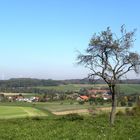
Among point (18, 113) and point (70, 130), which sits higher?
point (70, 130)

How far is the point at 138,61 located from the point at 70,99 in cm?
8390

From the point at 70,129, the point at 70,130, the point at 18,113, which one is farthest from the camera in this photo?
the point at 18,113

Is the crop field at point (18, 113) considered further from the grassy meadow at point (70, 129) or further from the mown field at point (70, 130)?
the mown field at point (70, 130)

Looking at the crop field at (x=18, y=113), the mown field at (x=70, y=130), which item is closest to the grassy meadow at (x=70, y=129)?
the mown field at (x=70, y=130)

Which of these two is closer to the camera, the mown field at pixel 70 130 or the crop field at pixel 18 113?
the mown field at pixel 70 130

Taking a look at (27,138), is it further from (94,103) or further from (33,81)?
(33,81)

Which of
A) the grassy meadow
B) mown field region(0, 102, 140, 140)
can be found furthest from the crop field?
mown field region(0, 102, 140, 140)

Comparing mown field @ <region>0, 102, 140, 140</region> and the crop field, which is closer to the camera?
mown field @ <region>0, 102, 140, 140</region>

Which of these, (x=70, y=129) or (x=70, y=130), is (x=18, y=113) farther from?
(x=70, y=130)

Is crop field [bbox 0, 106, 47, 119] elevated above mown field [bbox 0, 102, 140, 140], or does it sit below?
below

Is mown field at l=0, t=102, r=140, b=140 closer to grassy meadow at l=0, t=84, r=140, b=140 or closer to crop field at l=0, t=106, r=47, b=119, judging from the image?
grassy meadow at l=0, t=84, r=140, b=140

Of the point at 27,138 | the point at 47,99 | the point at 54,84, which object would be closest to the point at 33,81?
the point at 54,84

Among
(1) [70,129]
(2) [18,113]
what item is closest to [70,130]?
(1) [70,129]

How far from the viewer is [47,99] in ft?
373
